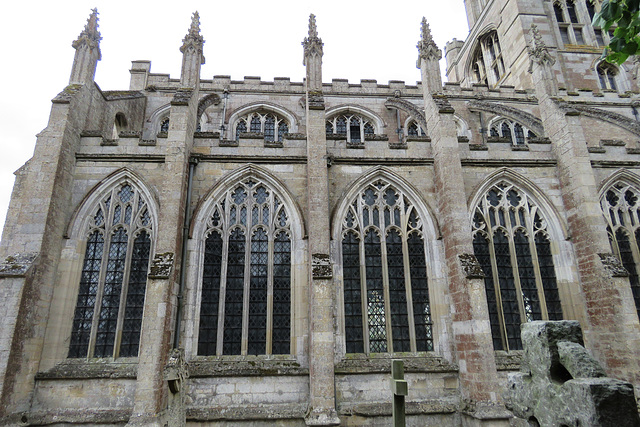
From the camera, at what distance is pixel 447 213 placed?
10.3m

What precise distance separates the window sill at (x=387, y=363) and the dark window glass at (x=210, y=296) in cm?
335

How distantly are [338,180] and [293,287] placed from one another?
339 cm

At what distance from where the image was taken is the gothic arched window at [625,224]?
458 inches

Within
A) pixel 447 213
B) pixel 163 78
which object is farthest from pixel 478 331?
pixel 163 78

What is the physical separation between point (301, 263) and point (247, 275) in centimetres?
152

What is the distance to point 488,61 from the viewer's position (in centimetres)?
2661

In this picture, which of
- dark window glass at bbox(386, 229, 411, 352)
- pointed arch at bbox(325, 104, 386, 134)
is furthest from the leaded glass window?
dark window glass at bbox(386, 229, 411, 352)

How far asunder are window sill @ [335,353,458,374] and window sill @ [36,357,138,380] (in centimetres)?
510

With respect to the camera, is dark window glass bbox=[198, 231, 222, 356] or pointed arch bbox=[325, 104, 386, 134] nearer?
dark window glass bbox=[198, 231, 222, 356]

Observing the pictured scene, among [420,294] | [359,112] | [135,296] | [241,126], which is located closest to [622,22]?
[420,294]

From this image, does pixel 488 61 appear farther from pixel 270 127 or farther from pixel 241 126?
pixel 241 126

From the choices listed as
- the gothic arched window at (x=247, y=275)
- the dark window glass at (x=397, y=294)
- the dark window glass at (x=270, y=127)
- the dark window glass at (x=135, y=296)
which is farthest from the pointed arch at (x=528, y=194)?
the dark window glass at (x=270, y=127)

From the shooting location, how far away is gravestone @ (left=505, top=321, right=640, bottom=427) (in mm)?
2598

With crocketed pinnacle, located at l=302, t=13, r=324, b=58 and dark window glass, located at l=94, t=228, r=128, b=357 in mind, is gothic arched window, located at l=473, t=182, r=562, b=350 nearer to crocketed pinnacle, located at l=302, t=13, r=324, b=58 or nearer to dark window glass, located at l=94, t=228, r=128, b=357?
crocketed pinnacle, located at l=302, t=13, r=324, b=58
